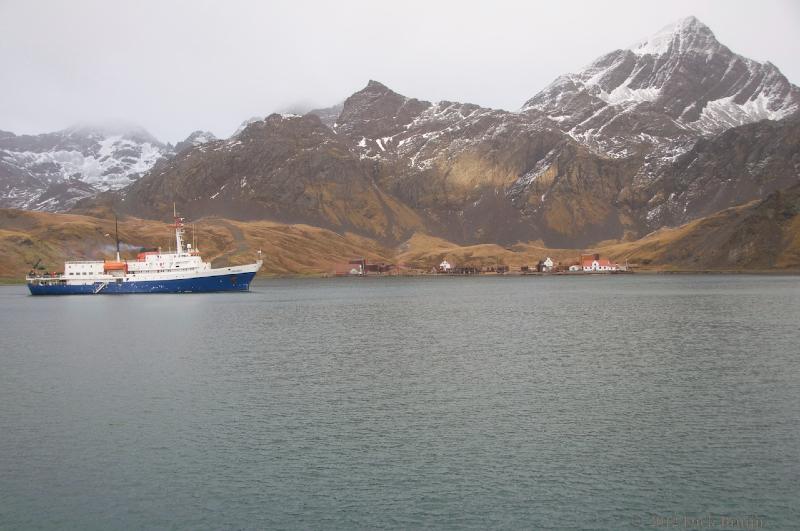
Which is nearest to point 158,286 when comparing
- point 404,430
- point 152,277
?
point 152,277

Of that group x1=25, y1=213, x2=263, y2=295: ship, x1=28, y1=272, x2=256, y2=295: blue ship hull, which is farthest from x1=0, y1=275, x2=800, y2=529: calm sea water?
x1=28, y1=272, x2=256, y2=295: blue ship hull

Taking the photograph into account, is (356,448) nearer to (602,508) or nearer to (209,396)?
(602,508)

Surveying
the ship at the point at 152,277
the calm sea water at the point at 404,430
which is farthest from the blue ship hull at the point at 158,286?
the calm sea water at the point at 404,430

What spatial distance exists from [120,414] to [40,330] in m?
57.3

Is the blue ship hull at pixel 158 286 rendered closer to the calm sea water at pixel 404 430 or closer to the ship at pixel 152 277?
the ship at pixel 152 277

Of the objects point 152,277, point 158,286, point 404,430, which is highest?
point 152,277

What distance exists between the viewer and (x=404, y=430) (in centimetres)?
3769

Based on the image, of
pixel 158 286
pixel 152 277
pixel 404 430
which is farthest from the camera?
pixel 158 286

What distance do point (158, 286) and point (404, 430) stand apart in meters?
150

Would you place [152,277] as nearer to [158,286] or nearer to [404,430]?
[158,286]

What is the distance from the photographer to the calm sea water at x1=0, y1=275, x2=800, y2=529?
27.5 m

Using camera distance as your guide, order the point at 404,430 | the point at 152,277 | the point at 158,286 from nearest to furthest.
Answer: the point at 404,430 → the point at 152,277 → the point at 158,286

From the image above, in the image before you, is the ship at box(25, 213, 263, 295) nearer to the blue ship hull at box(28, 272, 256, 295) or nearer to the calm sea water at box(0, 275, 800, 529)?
the blue ship hull at box(28, 272, 256, 295)

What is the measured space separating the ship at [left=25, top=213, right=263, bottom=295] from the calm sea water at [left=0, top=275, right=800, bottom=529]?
99134 mm
